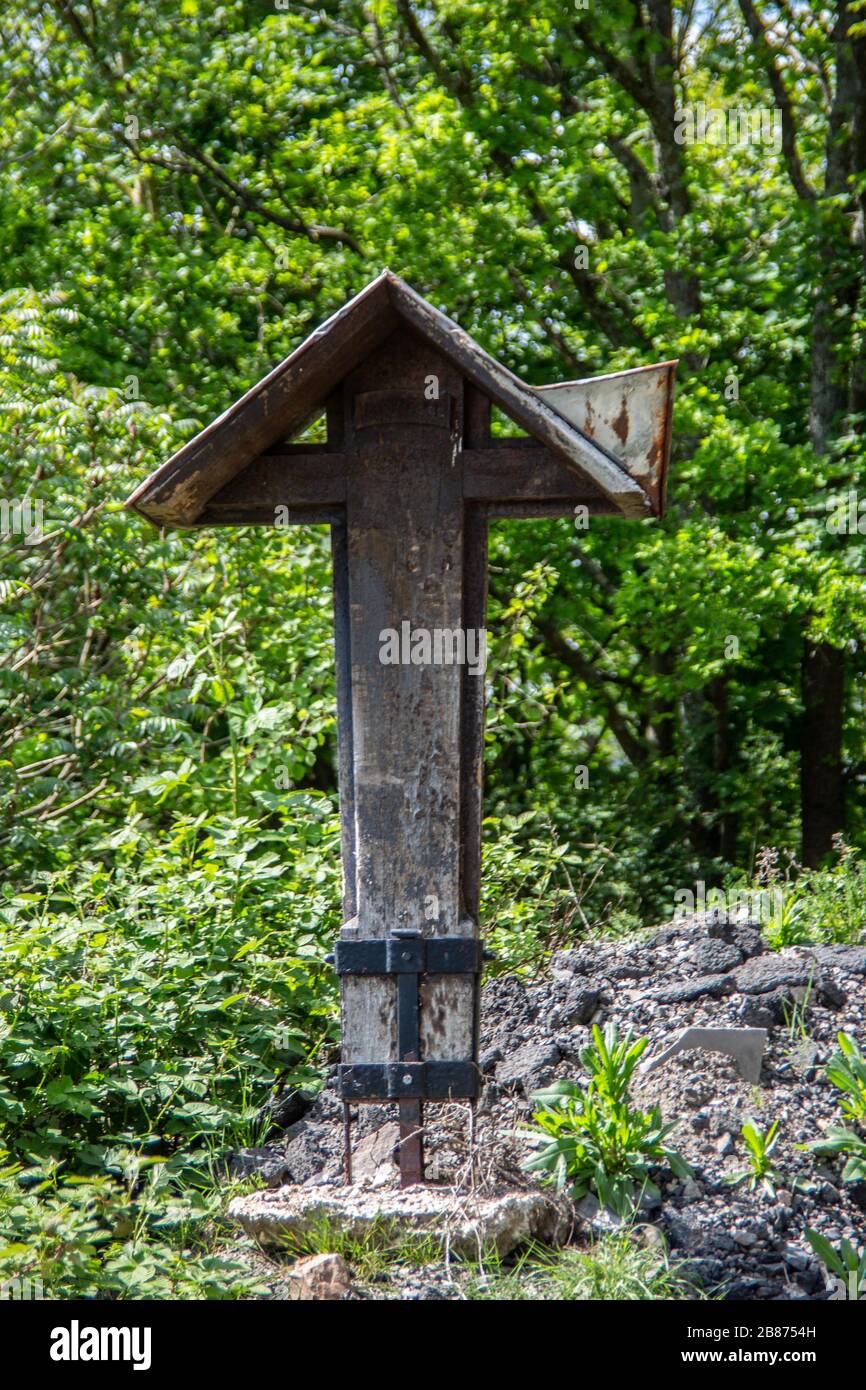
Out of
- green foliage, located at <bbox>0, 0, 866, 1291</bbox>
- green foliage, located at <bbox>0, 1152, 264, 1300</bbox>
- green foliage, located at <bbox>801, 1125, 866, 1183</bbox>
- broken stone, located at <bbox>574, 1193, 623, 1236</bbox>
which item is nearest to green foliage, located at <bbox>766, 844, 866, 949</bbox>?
green foliage, located at <bbox>0, 0, 866, 1291</bbox>

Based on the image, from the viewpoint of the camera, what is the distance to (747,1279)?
324 centimetres

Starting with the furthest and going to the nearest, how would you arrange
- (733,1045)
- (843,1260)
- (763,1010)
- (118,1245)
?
1. (763,1010)
2. (733,1045)
3. (118,1245)
4. (843,1260)

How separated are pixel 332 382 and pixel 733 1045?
2.30 m

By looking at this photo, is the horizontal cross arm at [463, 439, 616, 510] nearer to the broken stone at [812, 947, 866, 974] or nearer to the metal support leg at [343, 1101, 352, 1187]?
the metal support leg at [343, 1101, 352, 1187]

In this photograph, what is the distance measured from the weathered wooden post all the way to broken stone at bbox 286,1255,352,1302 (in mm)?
481

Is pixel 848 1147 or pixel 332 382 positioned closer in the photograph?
pixel 848 1147

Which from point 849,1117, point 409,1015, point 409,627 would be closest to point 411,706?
point 409,627

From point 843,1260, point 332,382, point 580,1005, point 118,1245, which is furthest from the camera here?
point 580,1005

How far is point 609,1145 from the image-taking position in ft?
11.5

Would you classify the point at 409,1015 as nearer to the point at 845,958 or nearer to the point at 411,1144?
the point at 411,1144

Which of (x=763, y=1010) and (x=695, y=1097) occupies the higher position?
(x=763, y=1010)

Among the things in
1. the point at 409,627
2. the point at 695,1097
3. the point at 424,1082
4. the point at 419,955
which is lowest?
the point at 695,1097

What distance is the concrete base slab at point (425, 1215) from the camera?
3350 millimetres
